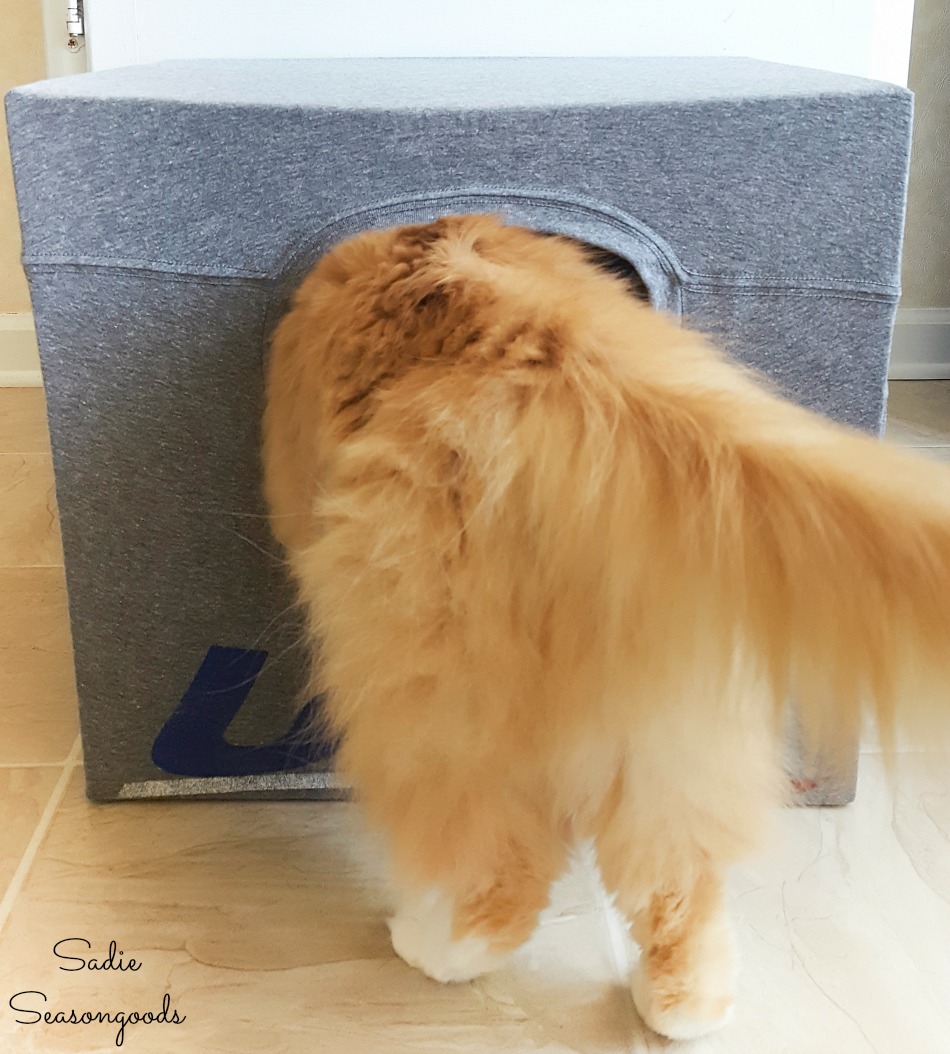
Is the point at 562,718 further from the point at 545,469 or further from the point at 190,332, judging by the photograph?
the point at 190,332

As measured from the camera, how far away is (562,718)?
0.64 m

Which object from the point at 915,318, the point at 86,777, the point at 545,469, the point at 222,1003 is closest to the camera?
the point at 545,469

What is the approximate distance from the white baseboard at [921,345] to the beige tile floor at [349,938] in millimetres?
1543

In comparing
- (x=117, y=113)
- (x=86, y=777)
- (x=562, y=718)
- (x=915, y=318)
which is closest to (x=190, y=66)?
(x=117, y=113)

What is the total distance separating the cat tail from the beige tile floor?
253mm

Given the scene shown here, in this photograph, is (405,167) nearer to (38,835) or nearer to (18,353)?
(38,835)

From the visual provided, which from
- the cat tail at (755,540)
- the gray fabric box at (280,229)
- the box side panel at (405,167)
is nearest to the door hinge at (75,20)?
the gray fabric box at (280,229)

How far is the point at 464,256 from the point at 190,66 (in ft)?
2.37

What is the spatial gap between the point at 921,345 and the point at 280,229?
1.96 metres

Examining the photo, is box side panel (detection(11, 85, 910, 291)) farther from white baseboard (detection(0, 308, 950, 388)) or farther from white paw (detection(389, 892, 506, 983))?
white baseboard (detection(0, 308, 950, 388))

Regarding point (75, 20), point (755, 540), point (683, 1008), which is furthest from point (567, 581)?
point (75, 20)

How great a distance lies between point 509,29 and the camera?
1.45 m

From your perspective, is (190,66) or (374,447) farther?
(190,66)

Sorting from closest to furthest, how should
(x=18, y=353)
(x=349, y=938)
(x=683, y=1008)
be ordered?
(x=683, y=1008)
(x=349, y=938)
(x=18, y=353)
